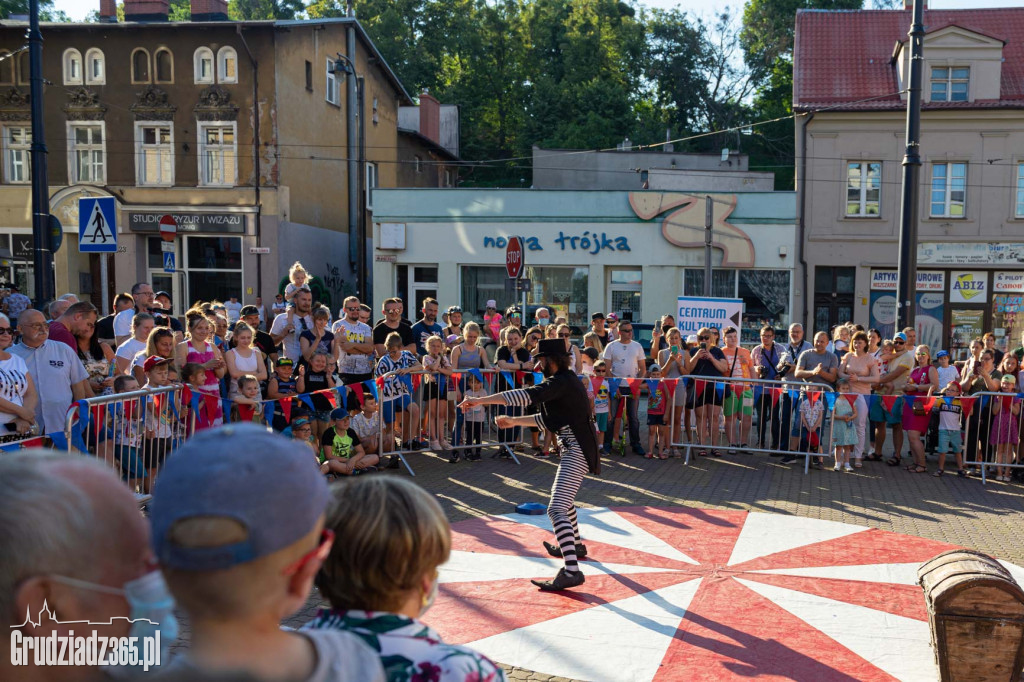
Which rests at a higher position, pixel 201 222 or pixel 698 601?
pixel 201 222

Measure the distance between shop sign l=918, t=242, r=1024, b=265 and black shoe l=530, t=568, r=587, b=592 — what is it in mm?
23098

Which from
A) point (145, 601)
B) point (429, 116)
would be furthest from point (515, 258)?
point (429, 116)

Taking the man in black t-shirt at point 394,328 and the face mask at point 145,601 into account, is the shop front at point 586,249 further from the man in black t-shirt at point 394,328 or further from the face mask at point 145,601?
the face mask at point 145,601

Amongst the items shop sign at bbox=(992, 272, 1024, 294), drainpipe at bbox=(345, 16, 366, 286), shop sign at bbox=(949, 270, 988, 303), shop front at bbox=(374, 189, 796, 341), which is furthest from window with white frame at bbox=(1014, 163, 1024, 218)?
drainpipe at bbox=(345, 16, 366, 286)

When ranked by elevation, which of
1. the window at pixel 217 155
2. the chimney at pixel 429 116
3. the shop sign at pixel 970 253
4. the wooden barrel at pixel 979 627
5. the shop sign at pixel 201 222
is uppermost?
the chimney at pixel 429 116

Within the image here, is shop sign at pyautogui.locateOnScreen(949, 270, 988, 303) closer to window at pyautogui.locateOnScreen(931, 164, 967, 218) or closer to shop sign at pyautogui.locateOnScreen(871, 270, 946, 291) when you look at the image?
shop sign at pyautogui.locateOnScreen(871, 270, 946, 291)

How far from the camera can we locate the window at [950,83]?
88.2 ft

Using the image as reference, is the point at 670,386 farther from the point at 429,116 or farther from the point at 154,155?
the point at 429,116

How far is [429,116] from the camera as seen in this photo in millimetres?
38062

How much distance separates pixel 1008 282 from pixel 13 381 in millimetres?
26788

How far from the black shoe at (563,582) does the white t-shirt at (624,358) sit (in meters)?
6.52

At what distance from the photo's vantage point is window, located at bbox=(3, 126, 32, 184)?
27891 millimetres

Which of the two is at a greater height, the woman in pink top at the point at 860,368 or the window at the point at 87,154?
the window at the point at 87,154

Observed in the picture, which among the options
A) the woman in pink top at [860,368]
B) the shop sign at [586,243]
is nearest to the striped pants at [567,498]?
the woman in pink top at [860,368]
